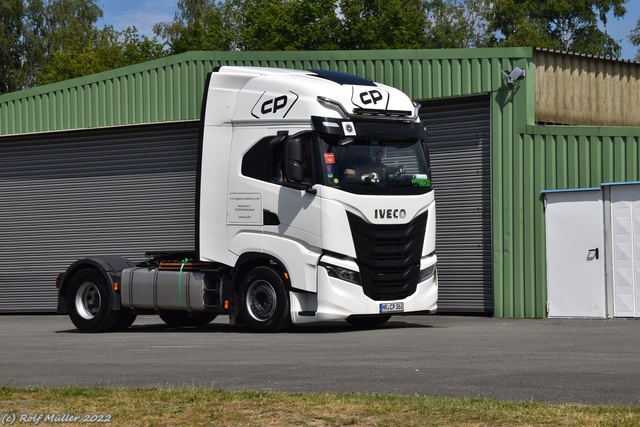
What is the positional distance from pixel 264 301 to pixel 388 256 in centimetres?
199

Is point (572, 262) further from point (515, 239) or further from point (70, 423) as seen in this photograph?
point (70, 423)

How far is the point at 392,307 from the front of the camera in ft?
56.7

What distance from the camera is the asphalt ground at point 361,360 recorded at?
10.1 metres

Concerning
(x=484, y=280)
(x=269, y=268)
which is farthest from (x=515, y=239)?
(x=269, y=268)

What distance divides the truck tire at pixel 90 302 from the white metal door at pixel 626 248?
8.65m

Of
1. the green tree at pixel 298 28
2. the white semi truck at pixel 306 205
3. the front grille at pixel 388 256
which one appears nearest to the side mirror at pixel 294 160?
the white semi truck at pixel 306 205

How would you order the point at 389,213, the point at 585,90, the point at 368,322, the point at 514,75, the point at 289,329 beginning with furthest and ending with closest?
the point at 585,90 → the point at 514,75 → the point at 368,322 → the point at 289,329 → the point at 389,213

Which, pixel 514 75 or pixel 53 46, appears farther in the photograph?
pixel 53 46

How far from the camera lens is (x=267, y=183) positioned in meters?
17.2

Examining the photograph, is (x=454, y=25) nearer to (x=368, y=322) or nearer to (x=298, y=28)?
(x=298, y=28)

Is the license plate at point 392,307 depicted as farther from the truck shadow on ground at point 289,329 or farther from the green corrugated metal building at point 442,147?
the green corrugated metal building at point 442,147

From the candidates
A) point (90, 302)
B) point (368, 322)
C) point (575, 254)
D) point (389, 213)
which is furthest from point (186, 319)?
point (575, 254)

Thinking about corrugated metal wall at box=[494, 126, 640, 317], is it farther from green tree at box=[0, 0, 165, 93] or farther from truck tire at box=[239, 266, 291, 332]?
green tree at box=[0, 0, 165, 93]

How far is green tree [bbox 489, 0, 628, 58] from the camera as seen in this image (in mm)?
69750
